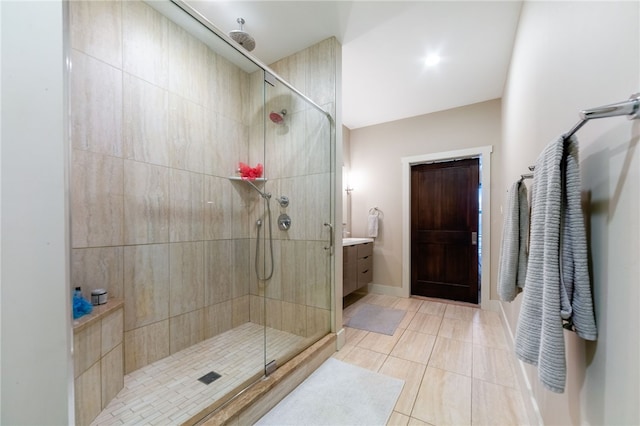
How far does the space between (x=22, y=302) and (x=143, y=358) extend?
1.57 m

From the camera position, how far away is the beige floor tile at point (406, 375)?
1518mm

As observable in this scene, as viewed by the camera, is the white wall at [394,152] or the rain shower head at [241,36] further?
the white wall at [394,152]

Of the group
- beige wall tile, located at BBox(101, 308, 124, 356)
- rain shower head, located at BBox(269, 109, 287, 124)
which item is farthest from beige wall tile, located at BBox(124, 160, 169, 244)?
rain shower head, located at BBox(269, 109, 287, 124)

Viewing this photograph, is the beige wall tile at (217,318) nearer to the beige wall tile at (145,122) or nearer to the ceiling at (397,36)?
the beige wall tile at (145,122)

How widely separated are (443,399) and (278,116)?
8.50 feet

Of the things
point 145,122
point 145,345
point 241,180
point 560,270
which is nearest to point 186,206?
point 241,180

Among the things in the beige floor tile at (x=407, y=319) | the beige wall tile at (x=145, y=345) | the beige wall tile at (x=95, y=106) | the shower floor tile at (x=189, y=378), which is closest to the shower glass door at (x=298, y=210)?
the shower floor tile at (x=189, y=378)

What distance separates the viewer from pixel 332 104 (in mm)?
2182

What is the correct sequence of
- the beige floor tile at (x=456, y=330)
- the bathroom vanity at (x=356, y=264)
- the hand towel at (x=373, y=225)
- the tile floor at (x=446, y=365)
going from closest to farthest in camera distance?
the tile floor at (x=446, y=365) → the beige floor tile at (x=456, y=330) → the bathroom vanity at (x=356, y=264) → the hand towel at (x=373, y=225)

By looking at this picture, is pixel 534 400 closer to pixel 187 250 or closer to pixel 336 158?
pixel 336 158

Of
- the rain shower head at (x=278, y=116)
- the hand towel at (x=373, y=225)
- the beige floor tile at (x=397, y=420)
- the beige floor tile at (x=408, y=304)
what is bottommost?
the beige floor tile at (x=408, y=304)

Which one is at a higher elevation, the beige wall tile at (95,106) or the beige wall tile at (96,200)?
the beige wall tile at (95,106)

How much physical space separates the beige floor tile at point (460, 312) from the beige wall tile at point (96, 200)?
11.5ft

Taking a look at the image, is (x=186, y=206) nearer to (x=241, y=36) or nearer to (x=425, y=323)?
(x=241, y=36)
